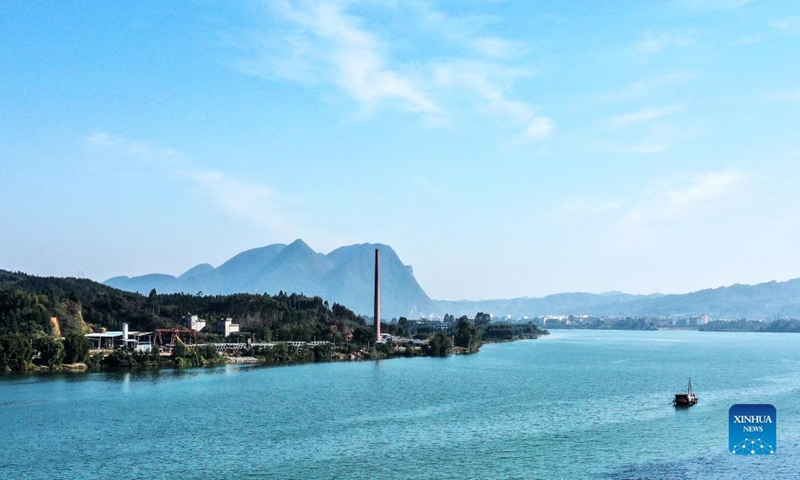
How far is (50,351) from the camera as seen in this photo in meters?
60.9

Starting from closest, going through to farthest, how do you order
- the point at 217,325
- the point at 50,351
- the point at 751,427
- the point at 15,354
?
the point at 751,427 < the point at 15,354 < the point at 50,351 < the point at 217,325

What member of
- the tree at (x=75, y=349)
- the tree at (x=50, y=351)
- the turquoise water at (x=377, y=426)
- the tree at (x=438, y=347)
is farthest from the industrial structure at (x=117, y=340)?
the tree at (x=438, y=347)

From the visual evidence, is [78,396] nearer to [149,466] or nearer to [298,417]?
[298,417]

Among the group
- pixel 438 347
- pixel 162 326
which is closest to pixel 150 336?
pixel 162 326

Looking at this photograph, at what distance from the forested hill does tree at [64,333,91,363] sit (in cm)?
883

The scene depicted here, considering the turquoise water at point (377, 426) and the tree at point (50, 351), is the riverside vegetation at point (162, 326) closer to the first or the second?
the tree at point (50, 351)

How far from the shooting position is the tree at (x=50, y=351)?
60.8 metres

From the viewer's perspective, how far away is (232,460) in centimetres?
2873

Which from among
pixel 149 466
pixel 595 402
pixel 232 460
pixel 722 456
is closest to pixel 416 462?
pixel 232 460

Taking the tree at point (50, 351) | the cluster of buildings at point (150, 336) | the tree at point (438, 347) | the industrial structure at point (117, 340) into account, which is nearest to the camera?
the tree at point (50, 351)

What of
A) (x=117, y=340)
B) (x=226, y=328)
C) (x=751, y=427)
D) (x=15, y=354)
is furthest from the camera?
(x=226, y=328)

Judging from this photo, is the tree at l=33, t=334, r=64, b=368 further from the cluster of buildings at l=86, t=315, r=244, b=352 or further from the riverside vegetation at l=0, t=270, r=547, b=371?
the cluster of buildings at l=86, t=315, r=244, b=352

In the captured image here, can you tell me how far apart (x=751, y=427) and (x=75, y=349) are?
56399 millimetres

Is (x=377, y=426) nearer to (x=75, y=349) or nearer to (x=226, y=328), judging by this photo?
(x=75, y=349)
